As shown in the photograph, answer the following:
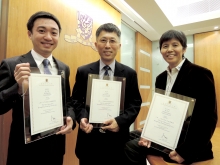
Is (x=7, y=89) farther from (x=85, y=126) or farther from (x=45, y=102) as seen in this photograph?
(x=85, y=126)

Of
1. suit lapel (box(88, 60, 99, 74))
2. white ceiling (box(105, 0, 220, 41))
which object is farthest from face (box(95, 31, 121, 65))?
white ceiling (box(105, 0, 220, 41))

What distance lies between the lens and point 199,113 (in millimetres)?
1055

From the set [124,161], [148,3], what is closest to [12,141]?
[124,161]

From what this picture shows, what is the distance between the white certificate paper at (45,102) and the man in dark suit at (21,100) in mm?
48

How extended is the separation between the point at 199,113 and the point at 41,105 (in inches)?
38.6

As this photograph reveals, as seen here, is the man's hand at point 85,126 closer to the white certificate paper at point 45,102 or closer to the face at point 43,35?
the white certificate paper at point 45,102

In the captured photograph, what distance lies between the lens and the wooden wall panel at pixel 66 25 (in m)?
1.43

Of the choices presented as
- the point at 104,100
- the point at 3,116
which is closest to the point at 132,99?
the point at 104,100

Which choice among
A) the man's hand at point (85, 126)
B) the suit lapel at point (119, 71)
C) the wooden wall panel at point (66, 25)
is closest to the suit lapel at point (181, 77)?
the suit lapel at point (119, 71)

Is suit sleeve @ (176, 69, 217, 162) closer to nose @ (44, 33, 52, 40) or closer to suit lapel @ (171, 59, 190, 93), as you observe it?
suit lapel @ (171, 59, 190, 93)

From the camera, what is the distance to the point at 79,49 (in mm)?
2133

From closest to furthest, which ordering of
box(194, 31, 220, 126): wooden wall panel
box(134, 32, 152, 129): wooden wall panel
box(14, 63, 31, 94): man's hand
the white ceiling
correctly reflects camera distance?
box(14, 63, 31, 94): man's hand → the white ceiling → box(194, 31, 220, 126): wooden wall panel → box(134, 32, 152, 129): wooden wall panel

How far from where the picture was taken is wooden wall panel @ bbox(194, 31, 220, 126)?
3937 millimetres

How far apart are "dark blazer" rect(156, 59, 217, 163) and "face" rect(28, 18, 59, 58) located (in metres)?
0.92
